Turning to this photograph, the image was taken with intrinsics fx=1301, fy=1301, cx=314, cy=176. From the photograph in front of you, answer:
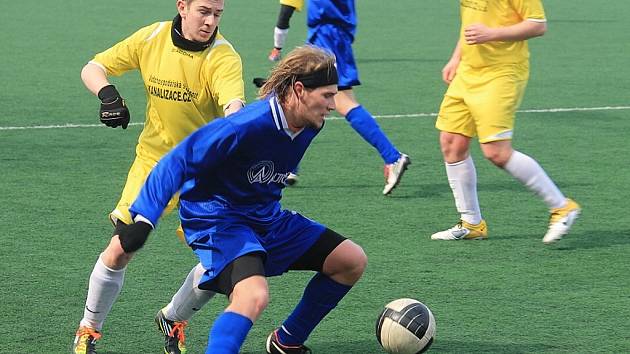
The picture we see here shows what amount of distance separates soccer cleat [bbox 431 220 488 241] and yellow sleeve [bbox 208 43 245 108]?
2.32 m

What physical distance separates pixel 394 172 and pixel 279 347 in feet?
11.9

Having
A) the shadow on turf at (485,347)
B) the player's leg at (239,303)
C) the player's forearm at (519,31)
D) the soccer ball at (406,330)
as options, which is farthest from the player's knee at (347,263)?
the player's forearm at (519,31)

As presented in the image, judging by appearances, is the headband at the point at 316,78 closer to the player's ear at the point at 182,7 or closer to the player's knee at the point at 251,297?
the player's knee at the point at 251,297

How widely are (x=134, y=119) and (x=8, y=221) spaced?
3.94m

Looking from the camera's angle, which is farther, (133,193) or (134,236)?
(133,193)

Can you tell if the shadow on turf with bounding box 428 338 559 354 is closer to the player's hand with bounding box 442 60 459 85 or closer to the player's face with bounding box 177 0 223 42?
the player's face with bounding box 177 0 223 42

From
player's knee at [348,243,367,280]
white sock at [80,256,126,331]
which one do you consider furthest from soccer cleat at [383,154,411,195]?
white sock at [80,256,126,331]

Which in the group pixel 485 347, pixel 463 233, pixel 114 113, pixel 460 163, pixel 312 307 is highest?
pixel 114 113

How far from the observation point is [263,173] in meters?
5.16

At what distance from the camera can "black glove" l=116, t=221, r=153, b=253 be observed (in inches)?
185

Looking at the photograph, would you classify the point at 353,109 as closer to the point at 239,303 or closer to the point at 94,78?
the point at 94,78

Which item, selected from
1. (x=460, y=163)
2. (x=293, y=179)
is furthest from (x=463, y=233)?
(x=293, y=179)

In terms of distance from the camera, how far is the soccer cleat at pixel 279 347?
5.57 metres

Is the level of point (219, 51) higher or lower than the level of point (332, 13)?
higher
